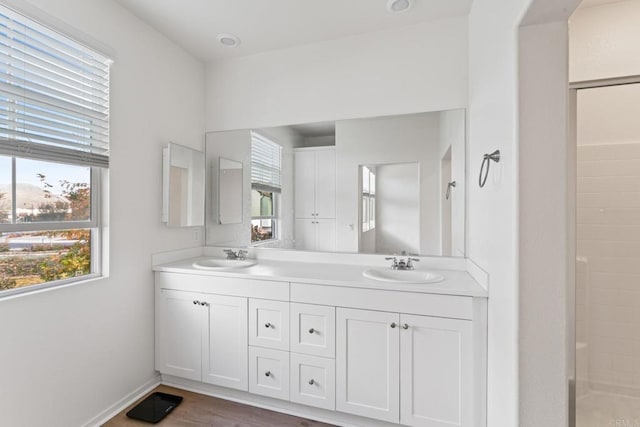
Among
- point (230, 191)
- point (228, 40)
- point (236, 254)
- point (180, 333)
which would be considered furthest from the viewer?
point (230, 191)

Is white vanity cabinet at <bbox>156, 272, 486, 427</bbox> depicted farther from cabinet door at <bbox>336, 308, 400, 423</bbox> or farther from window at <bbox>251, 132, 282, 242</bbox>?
window at <bbox>251, 132, 282, 242</bbox>

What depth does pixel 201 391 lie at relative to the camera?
224cm

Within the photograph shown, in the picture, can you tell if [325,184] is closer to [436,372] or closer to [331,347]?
[331,347]

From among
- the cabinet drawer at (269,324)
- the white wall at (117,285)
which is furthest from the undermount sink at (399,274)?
the white wall at (117,285)

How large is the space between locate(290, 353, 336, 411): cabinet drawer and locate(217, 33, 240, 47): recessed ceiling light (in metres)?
2.37

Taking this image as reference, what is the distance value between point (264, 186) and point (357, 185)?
0.80m

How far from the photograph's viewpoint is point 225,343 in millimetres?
2123

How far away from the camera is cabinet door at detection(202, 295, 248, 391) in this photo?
208 cm

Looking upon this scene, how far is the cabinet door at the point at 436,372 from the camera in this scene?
1.65 metres

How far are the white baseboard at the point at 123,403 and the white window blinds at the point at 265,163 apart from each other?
1684 millimetres

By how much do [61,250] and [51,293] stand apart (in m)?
0.26

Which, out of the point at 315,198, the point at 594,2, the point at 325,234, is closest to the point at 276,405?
the point at 325,234

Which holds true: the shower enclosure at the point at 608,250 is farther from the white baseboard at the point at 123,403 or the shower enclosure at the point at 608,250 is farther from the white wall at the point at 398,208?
the white baseboard at the point at 123,403

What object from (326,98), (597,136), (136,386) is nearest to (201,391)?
(136,386)
